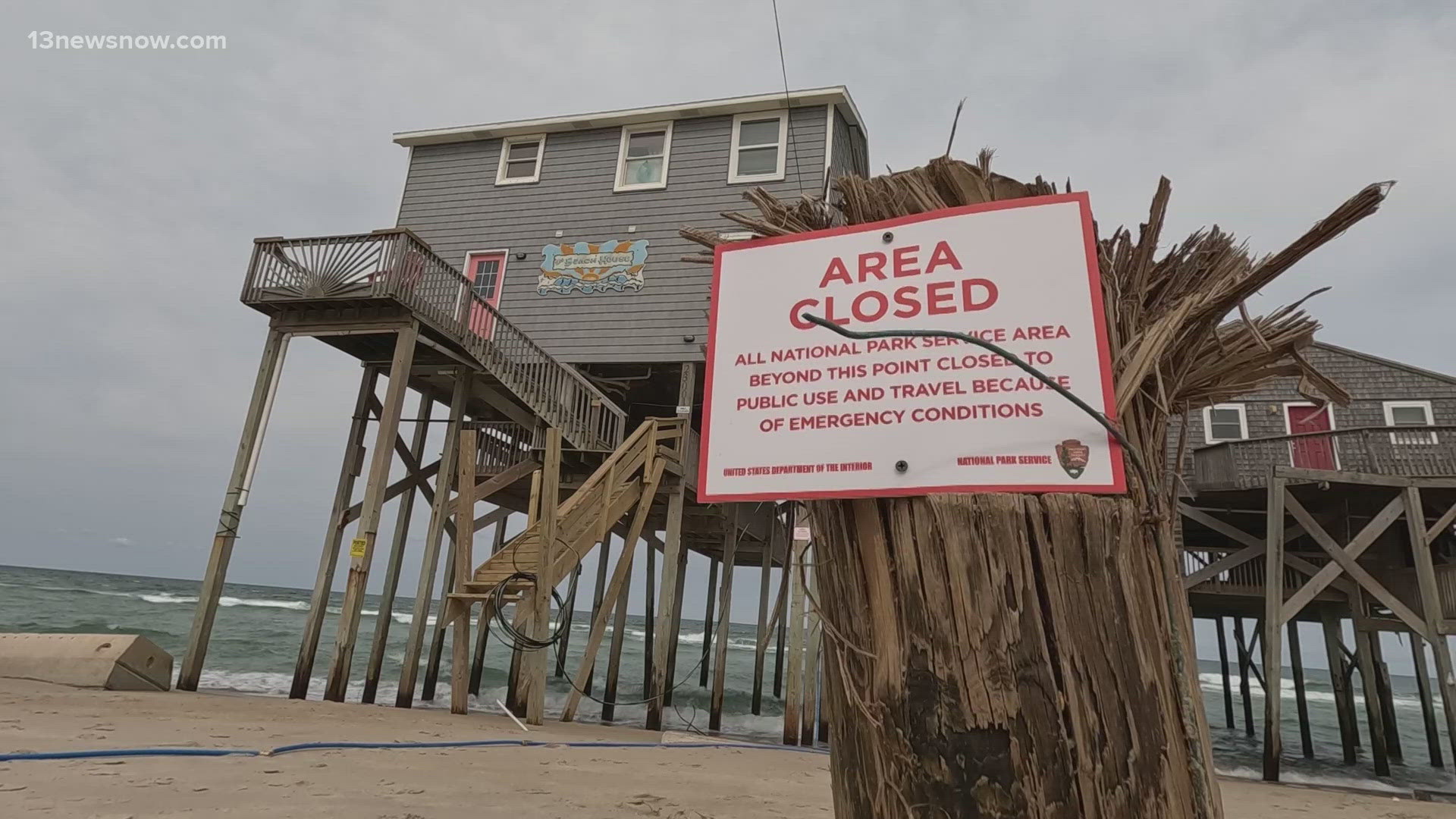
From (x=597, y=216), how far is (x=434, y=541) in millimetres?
6787

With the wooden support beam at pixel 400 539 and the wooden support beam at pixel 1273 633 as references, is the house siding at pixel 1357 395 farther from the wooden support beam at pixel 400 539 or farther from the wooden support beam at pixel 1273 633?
the wooden support beam at pixel 400 539

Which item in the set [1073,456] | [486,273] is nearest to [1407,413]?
[486,273]

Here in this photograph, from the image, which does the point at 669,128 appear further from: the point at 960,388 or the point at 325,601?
the point at 960,388

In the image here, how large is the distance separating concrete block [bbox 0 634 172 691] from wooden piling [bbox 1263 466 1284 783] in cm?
1511

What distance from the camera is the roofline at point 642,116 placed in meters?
13.5

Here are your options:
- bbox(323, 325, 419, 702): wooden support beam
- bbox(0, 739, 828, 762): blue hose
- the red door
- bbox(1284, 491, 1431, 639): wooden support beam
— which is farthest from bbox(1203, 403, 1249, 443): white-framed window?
bbox(323, 325, 419, 702): wooden support beam

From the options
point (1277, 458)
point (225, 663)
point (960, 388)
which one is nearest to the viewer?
point (960, 388)

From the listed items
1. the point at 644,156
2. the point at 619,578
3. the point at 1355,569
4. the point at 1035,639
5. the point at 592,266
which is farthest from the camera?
the point at 644,156

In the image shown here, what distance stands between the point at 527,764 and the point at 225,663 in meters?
19.2

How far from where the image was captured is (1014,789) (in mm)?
1409

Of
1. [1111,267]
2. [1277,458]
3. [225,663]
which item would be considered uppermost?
[1277,458]

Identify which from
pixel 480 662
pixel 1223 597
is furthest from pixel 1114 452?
pixel 1223 597

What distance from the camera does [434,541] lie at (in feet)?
38.1

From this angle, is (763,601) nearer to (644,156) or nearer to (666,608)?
(666,608)
